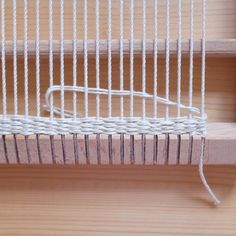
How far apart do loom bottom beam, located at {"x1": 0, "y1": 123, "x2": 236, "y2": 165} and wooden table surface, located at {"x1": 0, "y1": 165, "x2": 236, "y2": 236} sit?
7 centimetres

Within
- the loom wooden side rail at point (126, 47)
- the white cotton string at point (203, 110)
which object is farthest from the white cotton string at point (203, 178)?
the loom wooden side rail at point (126, 47)

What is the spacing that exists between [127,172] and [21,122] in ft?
0.50

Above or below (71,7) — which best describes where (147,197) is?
below

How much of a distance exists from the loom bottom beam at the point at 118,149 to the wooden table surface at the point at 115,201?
0.07 metres

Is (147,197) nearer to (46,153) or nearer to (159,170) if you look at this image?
(159,170)

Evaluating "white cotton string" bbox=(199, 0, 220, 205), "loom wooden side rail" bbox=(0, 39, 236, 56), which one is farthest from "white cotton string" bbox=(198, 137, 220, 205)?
"loom wooden side rail" bbox=(0, 39, 236, 56)

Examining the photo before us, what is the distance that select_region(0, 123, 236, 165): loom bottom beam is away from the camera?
0.47 metres

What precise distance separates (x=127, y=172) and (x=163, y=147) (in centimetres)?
9

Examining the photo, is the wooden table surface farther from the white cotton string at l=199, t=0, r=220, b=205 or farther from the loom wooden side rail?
the loom wooden side rail

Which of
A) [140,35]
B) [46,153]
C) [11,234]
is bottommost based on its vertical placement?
[11,234]

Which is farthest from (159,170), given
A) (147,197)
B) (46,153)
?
(46,153)

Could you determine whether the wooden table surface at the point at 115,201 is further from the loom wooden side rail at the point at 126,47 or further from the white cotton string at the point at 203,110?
the loom wooden side rail at the point at 126,47

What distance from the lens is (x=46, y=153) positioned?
479mm

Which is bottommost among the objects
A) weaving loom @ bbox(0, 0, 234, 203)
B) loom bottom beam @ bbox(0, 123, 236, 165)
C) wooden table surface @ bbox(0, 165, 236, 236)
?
wooden table surface @ bbox(0, 165, 236, 236)
